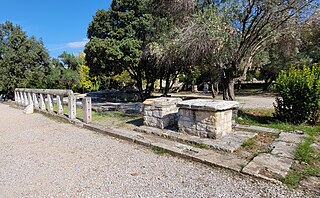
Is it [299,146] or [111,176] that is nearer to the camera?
[111,176]

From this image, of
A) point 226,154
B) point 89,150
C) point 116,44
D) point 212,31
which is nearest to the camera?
point 226,154

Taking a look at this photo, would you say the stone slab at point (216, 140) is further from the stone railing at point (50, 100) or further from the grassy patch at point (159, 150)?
the stone railing at point (50, 100)

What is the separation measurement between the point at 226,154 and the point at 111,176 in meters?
1.87

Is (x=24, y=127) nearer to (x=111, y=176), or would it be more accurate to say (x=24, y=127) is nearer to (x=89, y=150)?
(x=89, y=150)

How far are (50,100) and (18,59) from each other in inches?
314

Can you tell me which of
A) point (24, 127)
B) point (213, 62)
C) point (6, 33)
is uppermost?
point (6, 33)

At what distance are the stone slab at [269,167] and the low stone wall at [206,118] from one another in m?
0.99

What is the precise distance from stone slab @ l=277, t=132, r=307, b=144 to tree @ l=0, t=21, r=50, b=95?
15.6m

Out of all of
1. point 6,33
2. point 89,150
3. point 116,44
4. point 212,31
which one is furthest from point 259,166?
point 6,33

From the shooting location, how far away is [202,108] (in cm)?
400

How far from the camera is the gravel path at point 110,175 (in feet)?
7.98

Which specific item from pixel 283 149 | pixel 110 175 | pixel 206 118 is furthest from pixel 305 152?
pixel 110 175

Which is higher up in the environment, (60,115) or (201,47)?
(201,47)

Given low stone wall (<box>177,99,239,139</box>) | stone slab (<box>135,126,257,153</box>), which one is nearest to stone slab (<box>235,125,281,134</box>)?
stone slab (<box>135,126,257,153</box>)
